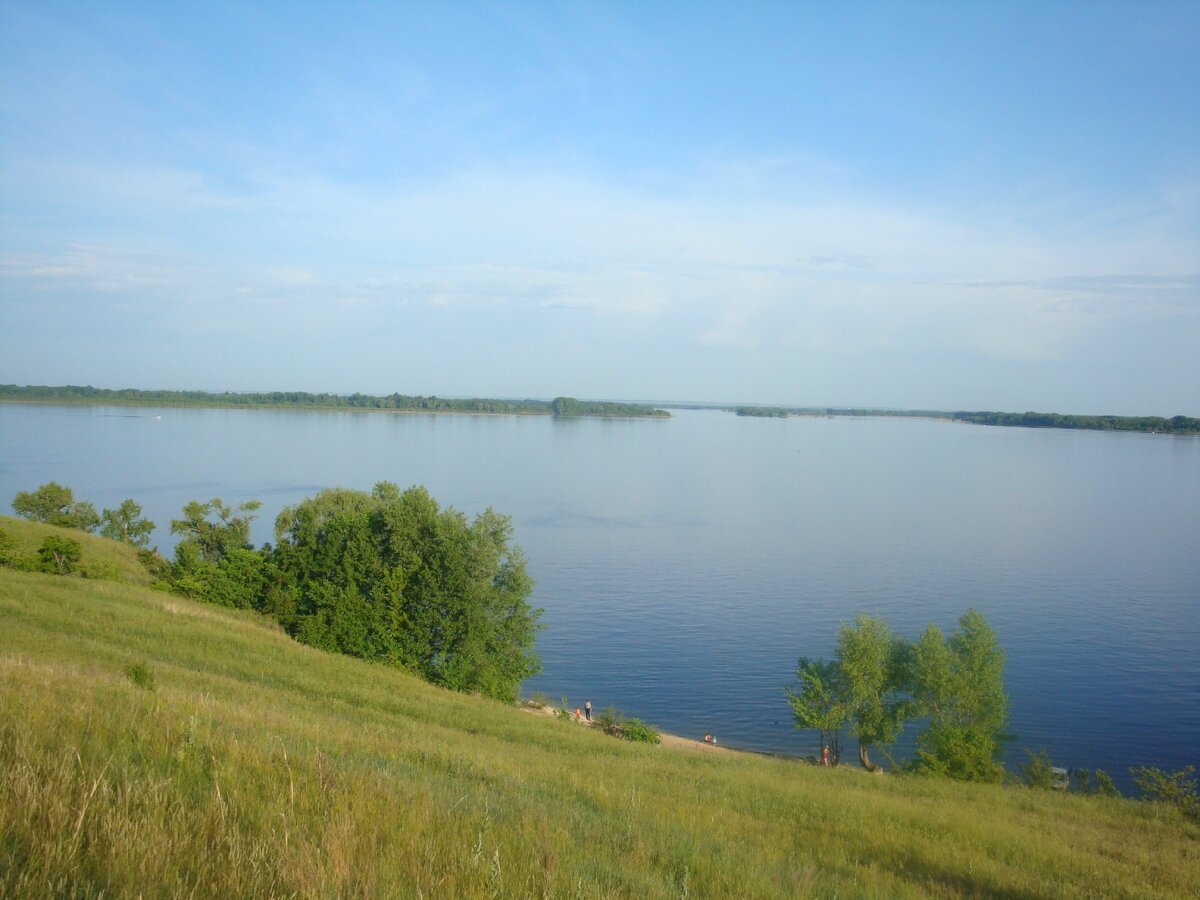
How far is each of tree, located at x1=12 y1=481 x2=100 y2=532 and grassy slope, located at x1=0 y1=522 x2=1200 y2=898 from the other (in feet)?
130

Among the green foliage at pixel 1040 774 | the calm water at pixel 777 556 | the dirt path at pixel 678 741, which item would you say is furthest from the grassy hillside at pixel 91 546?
the green foliage at pixel 1040 774

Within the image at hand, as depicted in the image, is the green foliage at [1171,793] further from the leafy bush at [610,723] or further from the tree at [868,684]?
the leafy bush at [610,723]

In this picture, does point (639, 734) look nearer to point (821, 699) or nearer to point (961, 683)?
point (821, 699)

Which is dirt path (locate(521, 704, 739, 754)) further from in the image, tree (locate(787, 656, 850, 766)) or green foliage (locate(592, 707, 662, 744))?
tree (locate(787, 656, 850, 766))

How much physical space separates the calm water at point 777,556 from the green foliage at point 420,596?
572cm

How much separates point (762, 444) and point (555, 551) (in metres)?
124

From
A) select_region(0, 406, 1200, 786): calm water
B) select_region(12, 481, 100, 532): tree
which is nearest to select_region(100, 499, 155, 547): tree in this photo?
select_region(12, 481, 100, 532): tree

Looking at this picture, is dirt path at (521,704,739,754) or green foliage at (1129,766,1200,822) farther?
dirt path at (521,704,739,754)

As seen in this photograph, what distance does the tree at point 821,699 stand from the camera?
27984 mm

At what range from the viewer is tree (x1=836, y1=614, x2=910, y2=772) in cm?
2859

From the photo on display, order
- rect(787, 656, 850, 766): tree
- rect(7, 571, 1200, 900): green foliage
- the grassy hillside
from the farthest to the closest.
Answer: the grassy hillside, rect(787, 656, 850, 766): tree, rect(7, 571, 1200, 900): green foliage

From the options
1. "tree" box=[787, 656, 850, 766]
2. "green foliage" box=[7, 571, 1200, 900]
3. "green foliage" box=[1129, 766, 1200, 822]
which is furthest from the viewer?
"tree" box=[787, 656, 850, 766]

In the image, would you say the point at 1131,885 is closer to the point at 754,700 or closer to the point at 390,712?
the point at 390,712

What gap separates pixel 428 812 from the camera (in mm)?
5012
